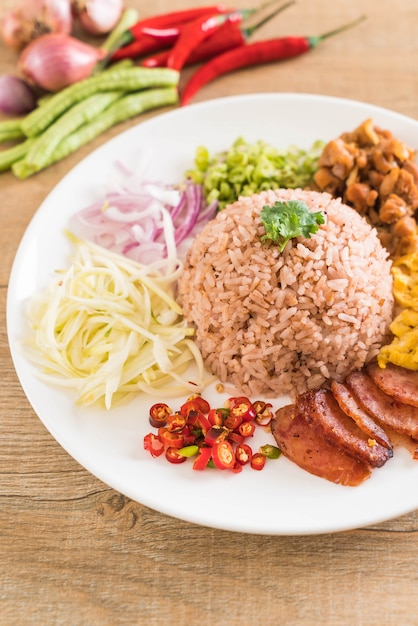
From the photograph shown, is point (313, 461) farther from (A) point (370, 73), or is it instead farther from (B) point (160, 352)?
(A) point (370, 73)

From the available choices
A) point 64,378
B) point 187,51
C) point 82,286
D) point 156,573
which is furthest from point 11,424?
point 187,51

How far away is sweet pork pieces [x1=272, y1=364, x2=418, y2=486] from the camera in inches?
147

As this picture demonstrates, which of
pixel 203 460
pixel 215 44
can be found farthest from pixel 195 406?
pixel 215 44

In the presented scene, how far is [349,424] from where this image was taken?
12.7 ft

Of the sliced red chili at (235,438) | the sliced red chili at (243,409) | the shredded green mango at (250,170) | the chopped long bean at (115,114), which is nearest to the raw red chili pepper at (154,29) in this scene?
the chopped long bean at (115,114)

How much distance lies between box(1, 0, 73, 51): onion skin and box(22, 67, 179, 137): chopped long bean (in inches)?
29.2

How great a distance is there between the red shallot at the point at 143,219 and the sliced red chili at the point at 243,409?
1190 mm

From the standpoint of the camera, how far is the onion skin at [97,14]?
21.9ft

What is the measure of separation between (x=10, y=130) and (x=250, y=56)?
2.28 m

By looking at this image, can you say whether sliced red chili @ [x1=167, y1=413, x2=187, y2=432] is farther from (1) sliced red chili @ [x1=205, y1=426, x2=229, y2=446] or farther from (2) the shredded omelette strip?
(2) the shredded omelette strip

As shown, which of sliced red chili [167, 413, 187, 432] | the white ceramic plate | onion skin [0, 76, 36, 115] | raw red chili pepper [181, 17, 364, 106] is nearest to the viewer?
the white ceramic plate

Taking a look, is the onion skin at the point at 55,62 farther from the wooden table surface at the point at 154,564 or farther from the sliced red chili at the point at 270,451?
the sliced red chili at the point at 270,451

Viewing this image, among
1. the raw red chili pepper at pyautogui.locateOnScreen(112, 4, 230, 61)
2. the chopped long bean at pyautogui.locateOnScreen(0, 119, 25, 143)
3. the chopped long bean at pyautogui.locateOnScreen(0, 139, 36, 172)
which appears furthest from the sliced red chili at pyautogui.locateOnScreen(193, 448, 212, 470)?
the raw red chili pepper at pyautogui.locateOnScreen(112, 4, 230, 61)

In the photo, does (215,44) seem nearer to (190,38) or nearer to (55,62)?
(190,38)
